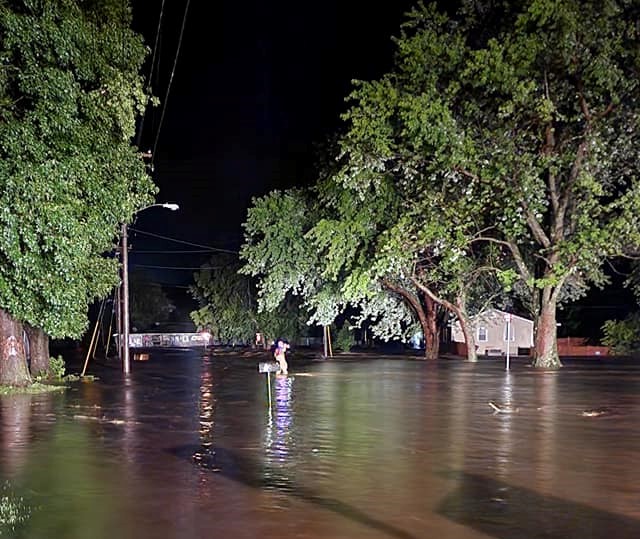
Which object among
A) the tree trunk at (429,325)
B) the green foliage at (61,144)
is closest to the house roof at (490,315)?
the tree trunk at (429,325)

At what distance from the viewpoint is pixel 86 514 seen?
31.1 feet

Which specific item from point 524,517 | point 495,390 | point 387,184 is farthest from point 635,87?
point 524,517

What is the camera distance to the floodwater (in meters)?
9.05

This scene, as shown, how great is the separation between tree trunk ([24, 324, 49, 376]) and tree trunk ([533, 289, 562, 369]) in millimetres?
19218

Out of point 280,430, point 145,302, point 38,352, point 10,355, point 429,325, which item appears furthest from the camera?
point 145,302

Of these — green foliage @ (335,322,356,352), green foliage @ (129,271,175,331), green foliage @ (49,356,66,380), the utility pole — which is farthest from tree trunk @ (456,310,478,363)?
green foliage @ (129,271,175,331)

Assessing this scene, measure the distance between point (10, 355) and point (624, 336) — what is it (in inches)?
1713

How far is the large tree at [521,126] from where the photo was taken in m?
32.9

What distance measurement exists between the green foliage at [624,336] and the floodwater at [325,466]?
38.2 metres

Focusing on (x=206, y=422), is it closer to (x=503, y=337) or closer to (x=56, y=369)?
(x=56, y=369)

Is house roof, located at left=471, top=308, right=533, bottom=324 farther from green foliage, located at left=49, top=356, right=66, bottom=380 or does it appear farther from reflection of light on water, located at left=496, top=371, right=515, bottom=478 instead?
reflection of light on water, located at left=496, top=371, right=515, bottom=478

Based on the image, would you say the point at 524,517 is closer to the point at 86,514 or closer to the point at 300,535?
the point at 300,535

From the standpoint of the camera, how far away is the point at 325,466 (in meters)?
12.3

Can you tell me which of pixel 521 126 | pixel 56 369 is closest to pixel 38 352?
pixel 56 369
